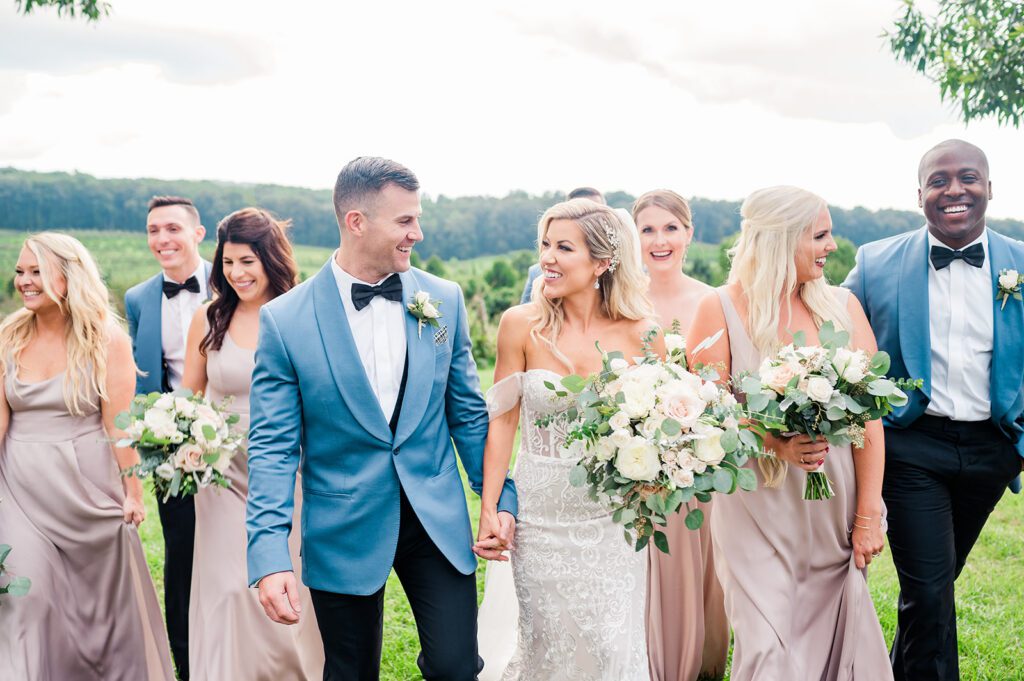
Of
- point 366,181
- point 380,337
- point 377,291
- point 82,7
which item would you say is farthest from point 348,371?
point 82,7

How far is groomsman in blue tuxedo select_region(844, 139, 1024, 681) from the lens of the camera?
4512 mm

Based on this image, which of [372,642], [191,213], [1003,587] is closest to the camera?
[372,642]

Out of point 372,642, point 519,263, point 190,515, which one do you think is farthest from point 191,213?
point 519,263

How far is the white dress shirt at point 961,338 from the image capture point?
4562 mm

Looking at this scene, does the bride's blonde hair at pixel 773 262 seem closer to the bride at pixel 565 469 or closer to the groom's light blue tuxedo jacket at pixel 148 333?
the bride at pixel 565 469

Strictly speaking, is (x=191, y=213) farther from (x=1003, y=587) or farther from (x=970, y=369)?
(x=1003, y=587)

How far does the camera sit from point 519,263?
2798 centimetres

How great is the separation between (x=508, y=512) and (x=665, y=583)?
59.9 inches

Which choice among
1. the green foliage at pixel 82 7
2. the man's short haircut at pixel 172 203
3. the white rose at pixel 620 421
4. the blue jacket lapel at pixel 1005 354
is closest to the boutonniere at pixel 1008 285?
the blue jacket lapel at pixel 1005 354

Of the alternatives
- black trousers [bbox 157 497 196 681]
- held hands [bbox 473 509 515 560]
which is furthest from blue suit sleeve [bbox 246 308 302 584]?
black trousers [bbox 157 497 196 681]

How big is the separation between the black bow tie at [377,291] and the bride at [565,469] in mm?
692

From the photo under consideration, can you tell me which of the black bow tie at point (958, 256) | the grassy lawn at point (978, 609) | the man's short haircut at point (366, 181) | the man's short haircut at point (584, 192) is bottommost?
the grassy lawn at point (978, 609)

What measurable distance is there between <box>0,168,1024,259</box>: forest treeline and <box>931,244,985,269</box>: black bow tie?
16.5 meters

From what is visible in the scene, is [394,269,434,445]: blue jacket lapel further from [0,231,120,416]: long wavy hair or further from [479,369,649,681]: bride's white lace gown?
[0,231,120,416]: long wavy hair
